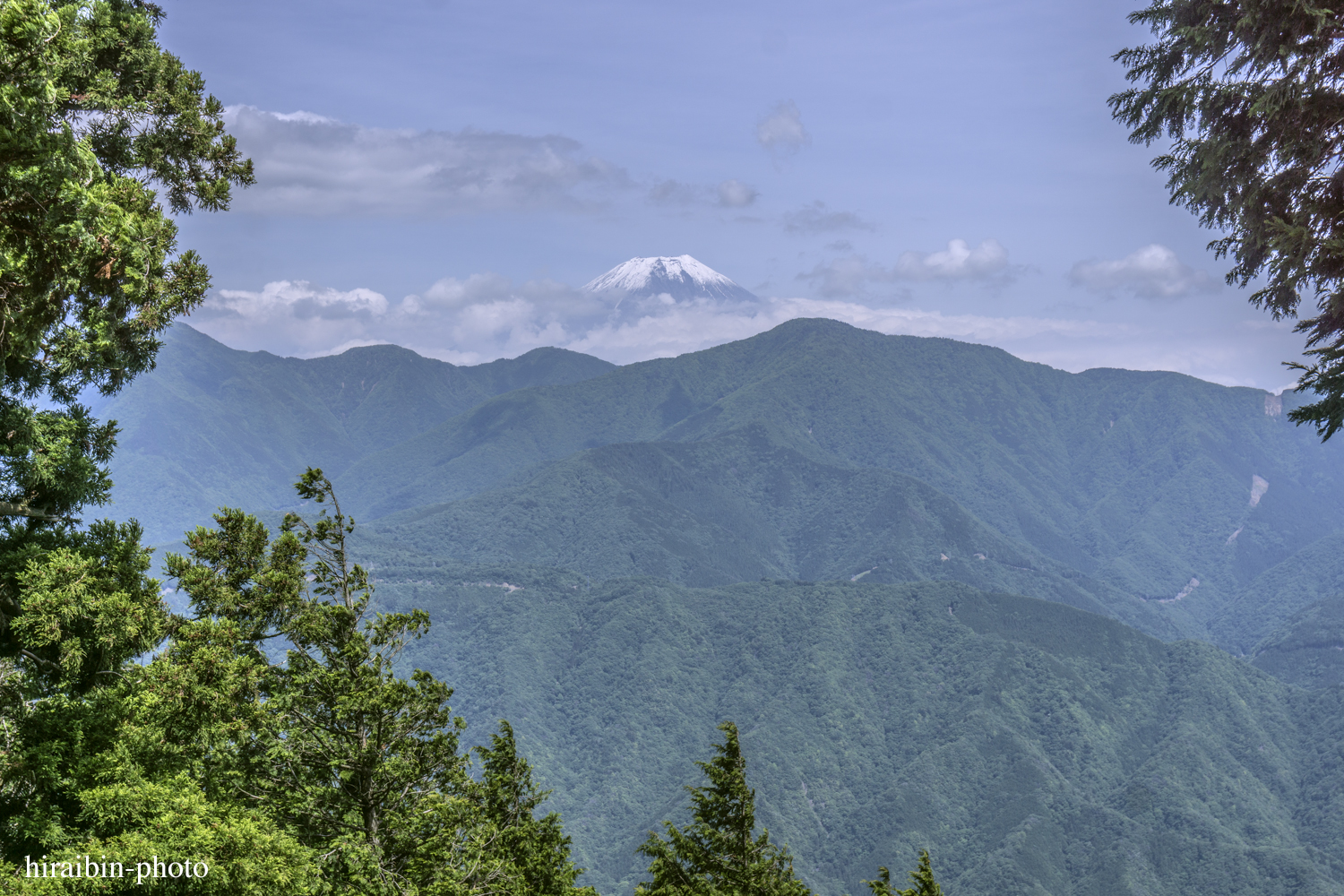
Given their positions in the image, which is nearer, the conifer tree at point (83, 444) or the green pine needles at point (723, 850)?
the conifer tree at point (83, 444)

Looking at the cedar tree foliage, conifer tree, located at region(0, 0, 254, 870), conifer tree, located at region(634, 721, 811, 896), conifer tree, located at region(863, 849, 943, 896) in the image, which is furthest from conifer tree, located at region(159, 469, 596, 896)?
the cedar tree foliage

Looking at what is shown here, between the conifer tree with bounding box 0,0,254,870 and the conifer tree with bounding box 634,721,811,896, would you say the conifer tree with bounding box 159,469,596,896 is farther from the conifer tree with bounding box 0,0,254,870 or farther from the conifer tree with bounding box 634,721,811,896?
the conifer tree with bounding box 634,721,811,896

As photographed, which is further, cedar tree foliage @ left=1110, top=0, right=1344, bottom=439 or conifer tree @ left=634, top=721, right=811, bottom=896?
conifer tree @ left=634, top=721, right=811, bottom=896

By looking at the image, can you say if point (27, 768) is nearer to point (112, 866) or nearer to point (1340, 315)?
point (112, 866)

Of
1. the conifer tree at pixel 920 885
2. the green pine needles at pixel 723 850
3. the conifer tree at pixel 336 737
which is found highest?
the conifer tree at pixel 336 737

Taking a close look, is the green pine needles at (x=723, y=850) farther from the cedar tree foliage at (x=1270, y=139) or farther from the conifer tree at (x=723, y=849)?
the cedar tree foliage at (x=1270, y=139)

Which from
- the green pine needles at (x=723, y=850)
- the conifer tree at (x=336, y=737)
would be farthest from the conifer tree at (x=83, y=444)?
the green pine needles at (x=723, y=850)

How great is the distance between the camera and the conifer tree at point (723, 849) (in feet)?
64.8

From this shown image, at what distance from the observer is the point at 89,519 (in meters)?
14.1

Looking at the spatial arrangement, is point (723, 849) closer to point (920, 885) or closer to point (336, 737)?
point (920, 885)

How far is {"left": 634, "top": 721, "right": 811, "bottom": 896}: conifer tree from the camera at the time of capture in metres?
19.8

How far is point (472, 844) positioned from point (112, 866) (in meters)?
6.25

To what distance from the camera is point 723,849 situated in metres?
20.3

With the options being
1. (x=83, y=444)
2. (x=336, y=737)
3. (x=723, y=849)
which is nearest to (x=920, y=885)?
(x=723, y=849)
